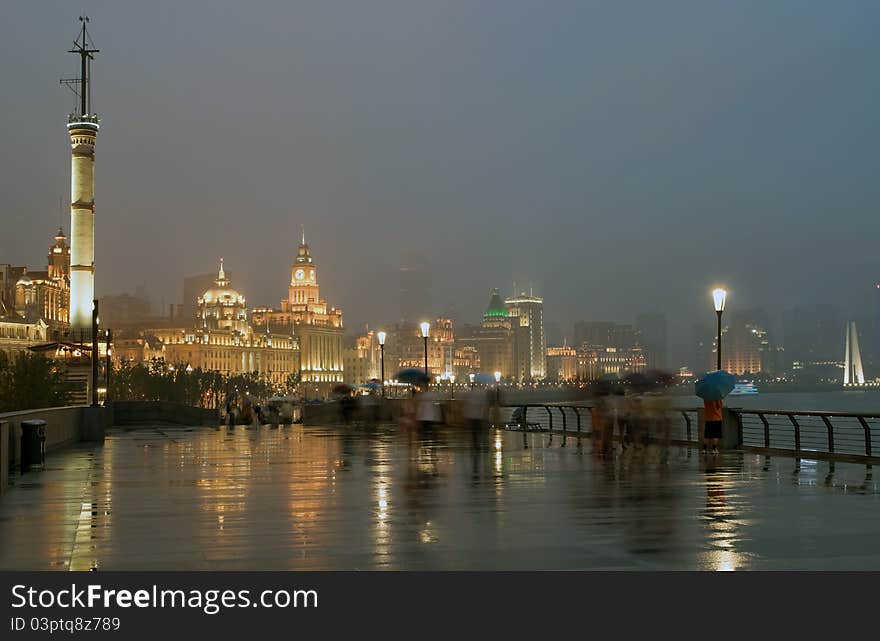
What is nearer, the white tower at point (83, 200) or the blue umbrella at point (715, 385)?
the blue umbrella at point (715, 385)

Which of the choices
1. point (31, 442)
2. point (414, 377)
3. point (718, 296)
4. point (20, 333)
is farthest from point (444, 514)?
point (20, 333)

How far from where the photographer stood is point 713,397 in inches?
1073

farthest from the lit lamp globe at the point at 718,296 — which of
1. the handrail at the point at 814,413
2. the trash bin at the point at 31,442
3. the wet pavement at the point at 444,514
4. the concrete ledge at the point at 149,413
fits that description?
the concrete ledge at the point at 149,413

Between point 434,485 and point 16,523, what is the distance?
7257 mm

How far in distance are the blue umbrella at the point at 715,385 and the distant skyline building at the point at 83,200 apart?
131045 millimetres

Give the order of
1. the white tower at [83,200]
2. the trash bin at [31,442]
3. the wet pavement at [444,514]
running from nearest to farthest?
the wet pavement at [444,514] < the trash bin at [31,442] < the white tower at [83,200]

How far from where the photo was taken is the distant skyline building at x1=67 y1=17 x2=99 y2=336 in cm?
14925

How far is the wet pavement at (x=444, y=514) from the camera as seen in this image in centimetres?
1214

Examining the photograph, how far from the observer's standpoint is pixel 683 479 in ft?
69.4

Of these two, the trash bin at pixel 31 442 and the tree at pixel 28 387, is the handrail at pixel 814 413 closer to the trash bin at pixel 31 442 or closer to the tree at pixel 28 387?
the trash bin at pixel 31 442

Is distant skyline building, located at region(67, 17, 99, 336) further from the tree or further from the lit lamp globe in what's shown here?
the lit lamp globe

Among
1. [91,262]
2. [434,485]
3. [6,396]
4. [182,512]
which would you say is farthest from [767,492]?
[91,262]

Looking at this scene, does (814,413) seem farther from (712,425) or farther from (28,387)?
(28,387)
